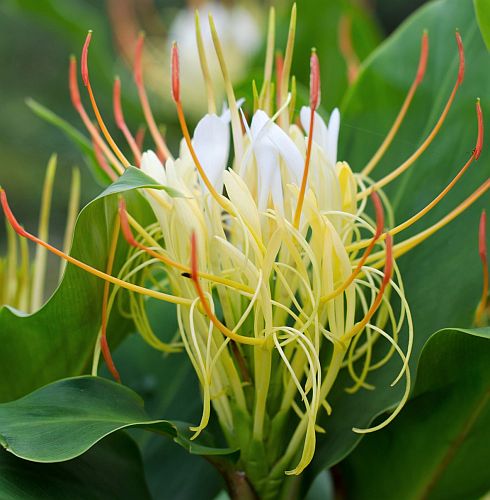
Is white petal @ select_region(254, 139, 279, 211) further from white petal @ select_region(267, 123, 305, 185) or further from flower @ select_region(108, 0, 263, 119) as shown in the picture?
flower @ select_region(108, 0, 263, 119)

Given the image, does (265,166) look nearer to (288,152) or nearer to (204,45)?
(288,152)

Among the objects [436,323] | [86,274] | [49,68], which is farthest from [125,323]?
[49,68]

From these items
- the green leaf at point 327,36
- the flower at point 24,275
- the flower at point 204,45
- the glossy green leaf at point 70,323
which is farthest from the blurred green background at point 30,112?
the glossy green leaf at point 70,323

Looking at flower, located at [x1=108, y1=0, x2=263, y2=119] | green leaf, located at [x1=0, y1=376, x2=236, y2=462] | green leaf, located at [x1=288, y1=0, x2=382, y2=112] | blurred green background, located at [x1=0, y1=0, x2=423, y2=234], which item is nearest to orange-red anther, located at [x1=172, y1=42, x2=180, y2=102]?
green leaf, located at [x1=0, y1=376, x2=236, y2=462]

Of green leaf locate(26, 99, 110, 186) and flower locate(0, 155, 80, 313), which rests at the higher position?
green leaf locate(26, 99, 110, 186)

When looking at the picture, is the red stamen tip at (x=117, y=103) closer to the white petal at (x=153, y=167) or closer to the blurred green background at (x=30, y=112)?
the white petal at (x=153, y=167)

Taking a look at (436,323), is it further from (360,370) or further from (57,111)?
(57,111)
